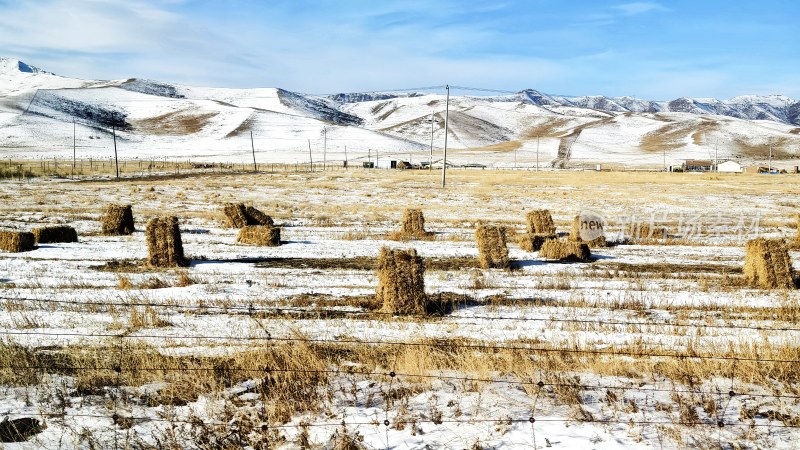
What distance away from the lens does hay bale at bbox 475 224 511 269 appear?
18.7m

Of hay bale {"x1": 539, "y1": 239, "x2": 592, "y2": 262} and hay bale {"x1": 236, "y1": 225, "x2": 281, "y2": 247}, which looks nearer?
hay bale {"x1": 539, "y1": 239, "x2": 592, "y2": 262}

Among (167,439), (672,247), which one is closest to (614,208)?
(672,247)

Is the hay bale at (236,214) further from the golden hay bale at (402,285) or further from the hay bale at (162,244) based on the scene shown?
the golden hay bale at (402,285)

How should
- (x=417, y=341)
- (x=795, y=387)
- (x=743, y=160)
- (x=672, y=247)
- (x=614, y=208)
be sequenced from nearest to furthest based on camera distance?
(x=795, y=387)
(x=417, y=341)
(x=672, y=247)
(x=614, y=208)
(x=743, y=160)

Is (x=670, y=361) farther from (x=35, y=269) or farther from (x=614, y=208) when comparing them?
(x=614, y=208)

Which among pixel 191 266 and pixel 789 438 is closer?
pixel 789 438

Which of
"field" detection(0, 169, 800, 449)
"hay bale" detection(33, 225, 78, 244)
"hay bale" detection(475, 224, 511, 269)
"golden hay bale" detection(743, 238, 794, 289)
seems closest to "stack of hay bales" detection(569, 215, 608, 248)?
"field" detection(0, 169, 800, 449)

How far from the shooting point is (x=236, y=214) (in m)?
27.1

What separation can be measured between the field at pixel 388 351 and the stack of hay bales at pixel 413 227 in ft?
9.81

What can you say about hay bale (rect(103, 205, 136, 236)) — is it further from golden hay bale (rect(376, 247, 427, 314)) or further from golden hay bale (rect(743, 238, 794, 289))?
golden hay bale (rect(743, 238, 794, 289))

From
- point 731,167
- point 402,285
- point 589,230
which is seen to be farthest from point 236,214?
point 731,167

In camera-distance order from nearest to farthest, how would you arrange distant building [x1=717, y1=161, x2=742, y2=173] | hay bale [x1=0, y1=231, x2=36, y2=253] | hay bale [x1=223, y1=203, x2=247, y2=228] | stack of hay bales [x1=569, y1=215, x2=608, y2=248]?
hay bale [x1=0, y1=231, x2=36, y2=253]
stack of hay bales [x1=569, y1=215, x2=608, y2=248]
hay bale [x1=223, y1=203, x2=247, y2=228]
distant building [x1=717, y1=161, x2=742, y2=173]

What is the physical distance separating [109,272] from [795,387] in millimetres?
16234

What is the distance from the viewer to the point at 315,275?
17266 mm
